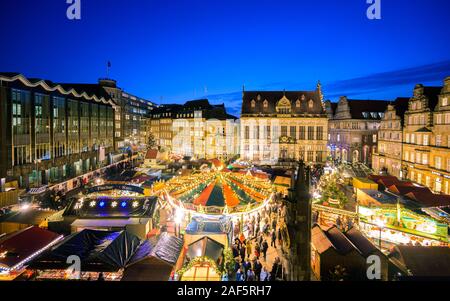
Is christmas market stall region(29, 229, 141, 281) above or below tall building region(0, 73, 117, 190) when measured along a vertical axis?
below

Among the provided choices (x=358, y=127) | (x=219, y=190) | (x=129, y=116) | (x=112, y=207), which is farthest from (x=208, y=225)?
(x=129, y=116)

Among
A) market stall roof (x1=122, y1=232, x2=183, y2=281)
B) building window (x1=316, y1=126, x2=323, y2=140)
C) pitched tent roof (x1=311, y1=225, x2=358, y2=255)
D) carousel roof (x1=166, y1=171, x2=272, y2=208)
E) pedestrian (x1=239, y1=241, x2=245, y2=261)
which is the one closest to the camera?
market stall roof (x1=122, y1=232, x2=183, y2=281)

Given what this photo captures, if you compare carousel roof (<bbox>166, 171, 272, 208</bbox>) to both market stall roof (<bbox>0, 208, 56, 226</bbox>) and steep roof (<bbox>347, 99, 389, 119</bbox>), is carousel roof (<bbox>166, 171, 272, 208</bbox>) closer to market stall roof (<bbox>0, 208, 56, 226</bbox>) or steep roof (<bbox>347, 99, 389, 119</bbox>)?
market stall roof (<bbox>0, 208, 56, 226</bbox>)

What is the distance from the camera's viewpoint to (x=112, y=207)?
50.6ft

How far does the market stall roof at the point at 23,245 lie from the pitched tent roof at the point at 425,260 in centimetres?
1382

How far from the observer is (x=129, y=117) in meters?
91.8

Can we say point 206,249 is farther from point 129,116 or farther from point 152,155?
point 129,116

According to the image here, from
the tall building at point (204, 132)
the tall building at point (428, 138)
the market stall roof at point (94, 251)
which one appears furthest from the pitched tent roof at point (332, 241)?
the tall building at point (204, 132)

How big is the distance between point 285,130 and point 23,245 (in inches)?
1526

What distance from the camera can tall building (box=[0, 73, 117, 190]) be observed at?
23.9 m

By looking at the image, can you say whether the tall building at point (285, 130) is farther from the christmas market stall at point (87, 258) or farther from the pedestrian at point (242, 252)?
the christmas market stall at point (87, 258)

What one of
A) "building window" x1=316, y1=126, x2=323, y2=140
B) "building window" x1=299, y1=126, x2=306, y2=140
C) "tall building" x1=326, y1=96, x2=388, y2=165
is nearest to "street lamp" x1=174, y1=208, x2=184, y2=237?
"building window" x1=299, y1=126, x2=306, y2=140

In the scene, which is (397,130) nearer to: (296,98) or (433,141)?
(433,141)

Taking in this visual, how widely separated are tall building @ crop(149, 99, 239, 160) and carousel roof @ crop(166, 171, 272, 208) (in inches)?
1262
